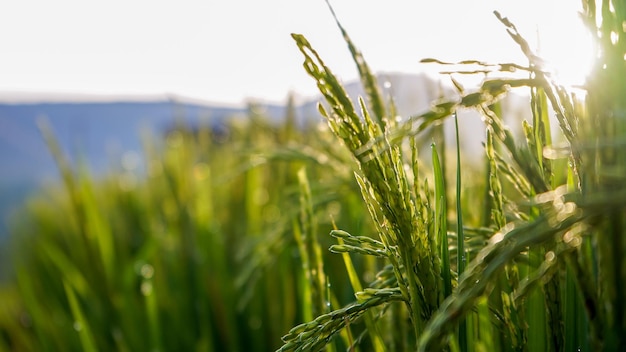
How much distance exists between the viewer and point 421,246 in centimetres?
42

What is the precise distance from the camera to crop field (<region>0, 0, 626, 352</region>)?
316mm

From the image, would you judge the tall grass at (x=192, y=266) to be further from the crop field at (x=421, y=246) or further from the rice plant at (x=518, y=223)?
the rice plant at (x=518, y=223)

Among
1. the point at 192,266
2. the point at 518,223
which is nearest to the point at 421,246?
the point at 518,223

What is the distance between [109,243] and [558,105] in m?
1.58

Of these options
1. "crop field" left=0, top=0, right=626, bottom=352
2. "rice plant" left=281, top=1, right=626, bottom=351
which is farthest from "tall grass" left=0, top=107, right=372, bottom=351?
Result: "rice plant" left=281, top=1, right=626, bottom=351

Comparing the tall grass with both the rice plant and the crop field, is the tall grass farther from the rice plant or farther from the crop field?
the rice plant

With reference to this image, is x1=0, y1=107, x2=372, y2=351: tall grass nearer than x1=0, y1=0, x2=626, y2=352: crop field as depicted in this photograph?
No

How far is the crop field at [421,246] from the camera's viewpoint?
32 centimetres

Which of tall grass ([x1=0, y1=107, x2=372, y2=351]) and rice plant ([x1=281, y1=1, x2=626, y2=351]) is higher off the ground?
rice plant ([x1=281, y1=1, x2=626, y2=351])

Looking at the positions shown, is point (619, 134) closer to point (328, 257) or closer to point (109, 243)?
point (328, 257)

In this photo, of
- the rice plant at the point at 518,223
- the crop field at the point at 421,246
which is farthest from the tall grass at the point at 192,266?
the rice plant at the point at 518,223

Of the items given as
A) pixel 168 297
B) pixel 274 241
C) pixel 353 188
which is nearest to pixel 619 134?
pixel 274 241

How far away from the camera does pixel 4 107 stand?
27000mm

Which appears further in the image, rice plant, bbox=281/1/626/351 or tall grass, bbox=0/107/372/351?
tall grass, bbox=0/107/372/351
